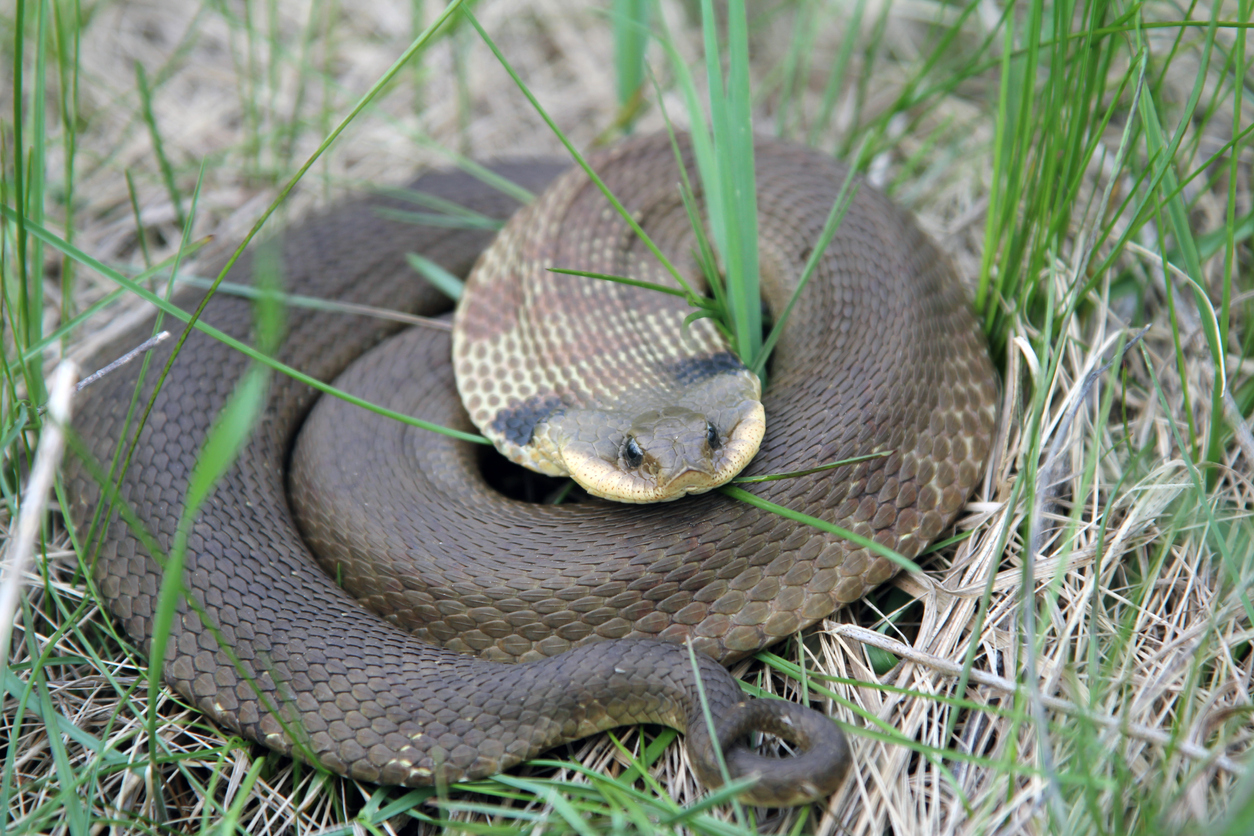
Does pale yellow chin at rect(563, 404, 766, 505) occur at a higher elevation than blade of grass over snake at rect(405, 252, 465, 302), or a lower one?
lower

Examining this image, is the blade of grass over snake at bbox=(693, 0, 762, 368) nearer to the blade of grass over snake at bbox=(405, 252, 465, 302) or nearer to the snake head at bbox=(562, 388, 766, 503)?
the snake head at bbox=(562, 388, 766, 503)

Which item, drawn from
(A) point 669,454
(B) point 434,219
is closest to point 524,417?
(A) point 669,454

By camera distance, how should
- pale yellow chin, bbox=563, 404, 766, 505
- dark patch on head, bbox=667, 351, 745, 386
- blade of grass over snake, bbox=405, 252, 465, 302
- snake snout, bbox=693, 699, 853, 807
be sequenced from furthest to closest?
blade of grass over snake, bbox=405, 252, 465, 302, dark patch on head, bbox=667, 351, 745, 386, pale yellow chin, bbox=563, 404, 766, 505, snake snout, bbox=693, 699, 853, 807

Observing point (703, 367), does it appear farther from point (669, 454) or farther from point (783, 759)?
point (783, 759)

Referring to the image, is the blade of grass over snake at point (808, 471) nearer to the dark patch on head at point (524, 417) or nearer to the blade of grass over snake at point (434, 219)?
the dark patch on head at point (524, 417)

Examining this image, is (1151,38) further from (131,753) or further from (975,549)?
(131,753)

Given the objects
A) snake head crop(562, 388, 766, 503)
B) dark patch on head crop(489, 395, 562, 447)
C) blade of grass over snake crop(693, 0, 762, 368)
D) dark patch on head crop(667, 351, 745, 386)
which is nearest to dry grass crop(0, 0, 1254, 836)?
blade of grass over snake crop(693, 0, 762, 368)

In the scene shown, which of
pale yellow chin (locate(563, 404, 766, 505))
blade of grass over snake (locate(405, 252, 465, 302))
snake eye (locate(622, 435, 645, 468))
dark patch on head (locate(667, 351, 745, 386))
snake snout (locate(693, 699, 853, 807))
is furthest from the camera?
blade of grass over snake (locate(405, 252, 465, 302))
